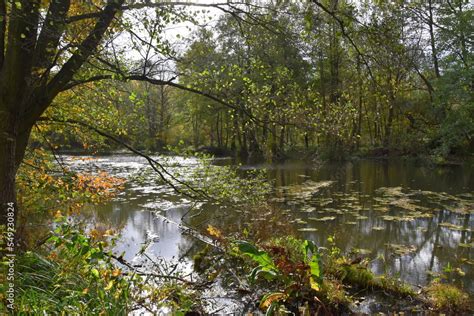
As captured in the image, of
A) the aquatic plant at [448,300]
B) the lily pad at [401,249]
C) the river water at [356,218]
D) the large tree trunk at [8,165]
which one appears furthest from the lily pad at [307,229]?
the large tree trunk at [8,165]

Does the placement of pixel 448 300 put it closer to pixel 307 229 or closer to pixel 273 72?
pixel 273 72

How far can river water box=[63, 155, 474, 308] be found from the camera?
700 centimetres

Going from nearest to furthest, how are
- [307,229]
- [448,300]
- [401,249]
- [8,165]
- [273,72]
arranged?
1. [8,165]
2. [273,72]
3. [448,300]
4. [401,249]
5. [307,229]

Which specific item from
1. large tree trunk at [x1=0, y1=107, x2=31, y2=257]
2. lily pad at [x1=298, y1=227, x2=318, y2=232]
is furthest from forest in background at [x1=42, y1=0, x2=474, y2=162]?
lily pad at [x1=298, y1=227, x2=318, y2=232]

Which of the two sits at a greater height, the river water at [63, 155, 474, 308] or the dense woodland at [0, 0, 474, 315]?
the dense woodland at [0, 0, 474, 315]

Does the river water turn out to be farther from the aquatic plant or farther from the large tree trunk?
the large tree trunk

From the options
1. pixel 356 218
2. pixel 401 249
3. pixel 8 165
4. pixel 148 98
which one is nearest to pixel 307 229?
pixel 356 218

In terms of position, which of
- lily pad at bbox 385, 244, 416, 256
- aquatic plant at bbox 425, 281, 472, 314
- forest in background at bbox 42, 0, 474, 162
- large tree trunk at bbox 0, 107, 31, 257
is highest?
forest in background at bbox 42, 0, 474, 162

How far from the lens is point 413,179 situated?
1767 centimetres

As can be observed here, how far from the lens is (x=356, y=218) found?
10.3m

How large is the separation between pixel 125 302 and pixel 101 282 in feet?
1.03

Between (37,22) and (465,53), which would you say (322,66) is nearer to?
(465,53)

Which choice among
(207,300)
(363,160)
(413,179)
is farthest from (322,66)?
(207,300)

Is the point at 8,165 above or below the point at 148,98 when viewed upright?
below
